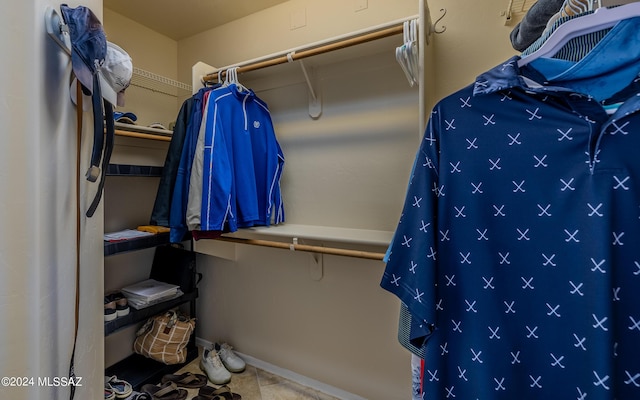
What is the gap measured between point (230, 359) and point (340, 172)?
1.38 m

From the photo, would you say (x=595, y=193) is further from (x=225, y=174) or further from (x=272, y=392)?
(x=272, y=392)

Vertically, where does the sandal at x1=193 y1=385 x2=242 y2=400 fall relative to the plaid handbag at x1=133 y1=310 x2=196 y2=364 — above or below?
below

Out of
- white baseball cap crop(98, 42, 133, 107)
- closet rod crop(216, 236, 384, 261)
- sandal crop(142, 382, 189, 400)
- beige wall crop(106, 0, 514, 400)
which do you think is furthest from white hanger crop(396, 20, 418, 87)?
sandal crop(142, 382, 189, 400)

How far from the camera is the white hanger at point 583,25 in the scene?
22.5 inches

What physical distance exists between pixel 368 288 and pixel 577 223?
3.55 ft

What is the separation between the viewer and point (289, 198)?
174 centimetres

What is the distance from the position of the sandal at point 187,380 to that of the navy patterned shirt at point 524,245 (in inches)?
59.5

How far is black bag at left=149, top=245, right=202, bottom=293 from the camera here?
1.87 metres

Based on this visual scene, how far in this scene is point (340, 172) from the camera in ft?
5.20

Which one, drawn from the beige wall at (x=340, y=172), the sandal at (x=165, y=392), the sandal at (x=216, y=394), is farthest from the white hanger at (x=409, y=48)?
the sandal at (x=165, y=392)

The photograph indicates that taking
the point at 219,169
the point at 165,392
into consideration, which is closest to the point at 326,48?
the point at 219,169

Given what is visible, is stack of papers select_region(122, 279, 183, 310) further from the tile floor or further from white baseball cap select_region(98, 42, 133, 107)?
A: white baseball cap select_region(98, 42, 133, 107)

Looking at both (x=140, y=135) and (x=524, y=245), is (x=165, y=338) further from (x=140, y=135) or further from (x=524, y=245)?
(x=524, y=245)

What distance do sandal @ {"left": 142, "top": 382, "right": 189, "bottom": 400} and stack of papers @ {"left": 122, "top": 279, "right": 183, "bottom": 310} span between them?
0.44m
